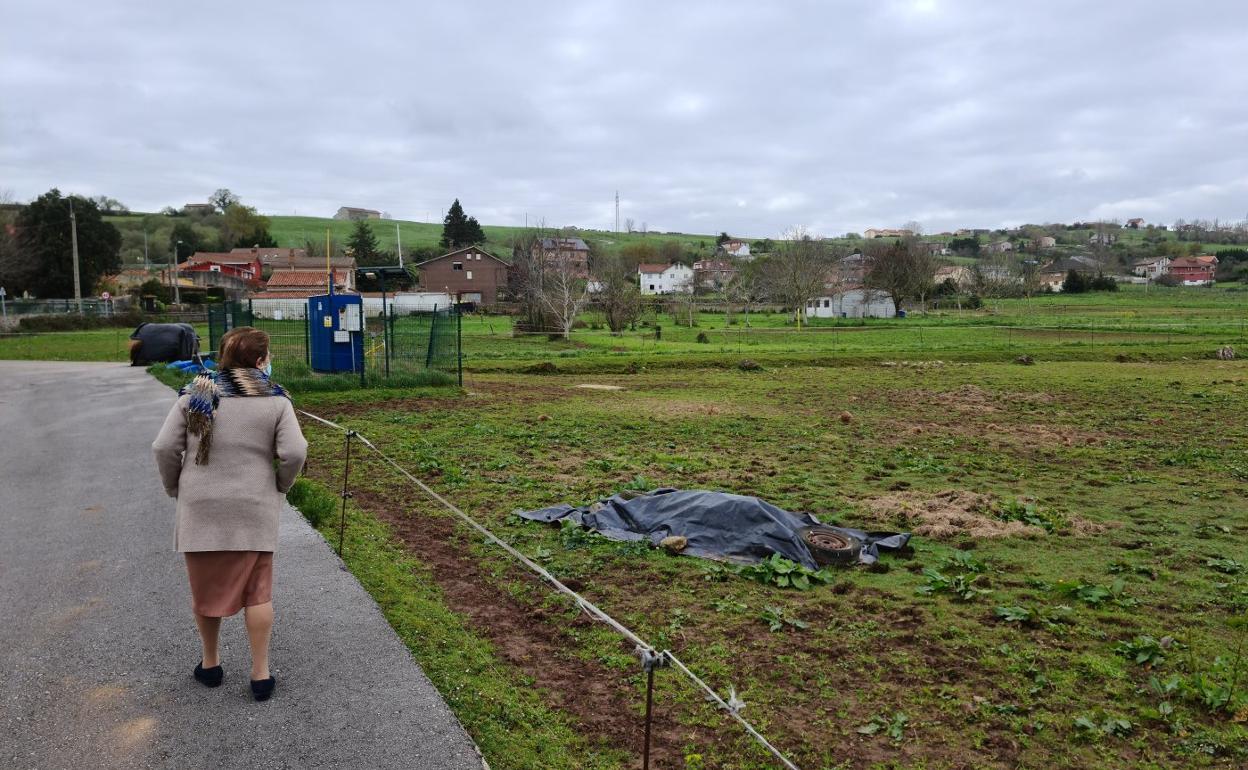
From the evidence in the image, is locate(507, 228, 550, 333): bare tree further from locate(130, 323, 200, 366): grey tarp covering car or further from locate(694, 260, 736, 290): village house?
locate(130, 323, 200, 366): grey tarp covering car

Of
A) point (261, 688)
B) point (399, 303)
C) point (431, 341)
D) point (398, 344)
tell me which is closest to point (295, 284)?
point (399, 303)

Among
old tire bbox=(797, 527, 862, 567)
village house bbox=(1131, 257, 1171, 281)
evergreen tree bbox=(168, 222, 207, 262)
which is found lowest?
old tire bbox=(797, 527, 862, 567)

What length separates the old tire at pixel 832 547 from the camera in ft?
21.9

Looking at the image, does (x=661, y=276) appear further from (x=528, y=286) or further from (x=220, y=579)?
(x=220, y=579)

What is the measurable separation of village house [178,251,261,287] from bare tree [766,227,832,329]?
56.9 m

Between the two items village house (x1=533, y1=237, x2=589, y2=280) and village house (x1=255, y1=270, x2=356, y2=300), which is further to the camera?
village house (x1=533, y1=237, x2=589, y2=280)

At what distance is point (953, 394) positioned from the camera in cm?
1966

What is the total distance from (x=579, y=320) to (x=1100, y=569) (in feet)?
157

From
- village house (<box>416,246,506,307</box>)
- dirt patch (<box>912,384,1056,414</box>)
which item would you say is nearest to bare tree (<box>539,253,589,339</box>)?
village house (<box>416,246,506,307</box>)

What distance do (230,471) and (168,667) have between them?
130 cm

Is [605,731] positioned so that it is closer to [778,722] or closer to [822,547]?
[778,722]

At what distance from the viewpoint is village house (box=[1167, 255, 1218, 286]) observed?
378ft

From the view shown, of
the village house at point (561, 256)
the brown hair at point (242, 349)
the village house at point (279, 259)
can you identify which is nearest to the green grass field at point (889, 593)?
the brown hair at point (242, 349)

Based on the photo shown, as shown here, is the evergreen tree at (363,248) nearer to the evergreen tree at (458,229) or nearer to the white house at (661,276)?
the evergreen tree at (458,229)
